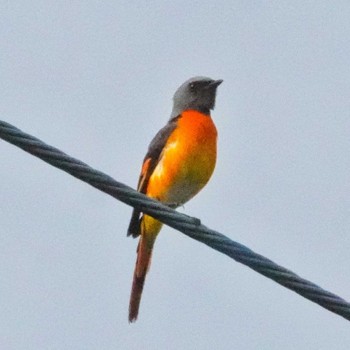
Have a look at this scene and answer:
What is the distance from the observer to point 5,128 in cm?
494

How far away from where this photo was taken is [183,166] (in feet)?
29.2

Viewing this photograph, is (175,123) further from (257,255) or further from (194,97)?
(257,255)

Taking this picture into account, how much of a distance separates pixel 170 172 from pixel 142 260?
860 mm

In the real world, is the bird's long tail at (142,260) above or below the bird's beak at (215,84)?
below

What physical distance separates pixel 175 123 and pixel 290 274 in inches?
180

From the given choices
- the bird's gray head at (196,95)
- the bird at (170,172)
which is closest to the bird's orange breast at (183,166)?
the bird at (170,172)

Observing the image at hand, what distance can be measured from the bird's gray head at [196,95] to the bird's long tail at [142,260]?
1.40m

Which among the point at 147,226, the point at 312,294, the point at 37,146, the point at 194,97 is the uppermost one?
the point at 194,97

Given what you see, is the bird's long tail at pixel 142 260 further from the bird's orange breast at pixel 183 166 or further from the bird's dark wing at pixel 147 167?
the bird's orange breast at pixel 183 166

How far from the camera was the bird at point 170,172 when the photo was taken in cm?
891

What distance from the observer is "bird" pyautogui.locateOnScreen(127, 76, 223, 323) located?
8906 millimetres

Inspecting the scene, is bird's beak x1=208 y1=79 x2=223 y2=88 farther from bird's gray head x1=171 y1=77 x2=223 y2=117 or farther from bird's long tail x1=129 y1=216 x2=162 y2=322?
bird's long tail x1=129 y1=216 x2=162 y2=322

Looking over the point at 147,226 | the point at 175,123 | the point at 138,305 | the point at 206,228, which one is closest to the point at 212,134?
the point at 175,123

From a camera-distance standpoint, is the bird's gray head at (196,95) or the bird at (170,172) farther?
the bird's gray head at (196,95)
